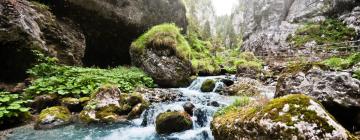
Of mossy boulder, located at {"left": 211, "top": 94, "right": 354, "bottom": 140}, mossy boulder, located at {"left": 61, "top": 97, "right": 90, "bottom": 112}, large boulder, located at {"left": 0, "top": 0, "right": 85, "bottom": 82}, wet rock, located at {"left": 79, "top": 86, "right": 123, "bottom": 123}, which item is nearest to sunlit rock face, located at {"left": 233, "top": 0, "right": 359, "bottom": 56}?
large boulder, located at {"left": 0, "top": 0, "right": 85, "bottom": 82}

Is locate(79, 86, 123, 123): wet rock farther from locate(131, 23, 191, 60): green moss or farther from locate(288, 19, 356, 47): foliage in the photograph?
locate(288, 19, 356, 47): foliage

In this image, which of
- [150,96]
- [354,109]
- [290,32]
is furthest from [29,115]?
[290,32]

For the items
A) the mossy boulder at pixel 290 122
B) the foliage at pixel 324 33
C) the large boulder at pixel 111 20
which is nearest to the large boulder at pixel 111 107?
the mossy boulder at pixel 290 122

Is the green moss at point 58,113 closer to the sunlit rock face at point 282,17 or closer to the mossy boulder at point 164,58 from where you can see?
the mossy boulder at point 164,58

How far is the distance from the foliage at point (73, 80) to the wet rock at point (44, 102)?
254mm

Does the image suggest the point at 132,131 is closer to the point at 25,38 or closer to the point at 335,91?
the point at 335,91

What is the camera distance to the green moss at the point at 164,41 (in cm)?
1273

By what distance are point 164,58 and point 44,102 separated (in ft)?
18.7

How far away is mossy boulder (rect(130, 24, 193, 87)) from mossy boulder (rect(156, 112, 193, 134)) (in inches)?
232

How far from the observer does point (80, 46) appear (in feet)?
43.0

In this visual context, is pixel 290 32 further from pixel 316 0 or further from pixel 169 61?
Answer: pixel 169 61

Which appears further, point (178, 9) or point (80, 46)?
point (178, 9)

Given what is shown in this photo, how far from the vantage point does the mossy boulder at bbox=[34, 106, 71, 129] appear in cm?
690

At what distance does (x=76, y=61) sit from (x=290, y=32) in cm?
2714
